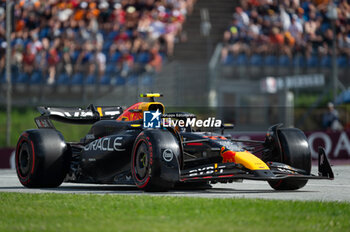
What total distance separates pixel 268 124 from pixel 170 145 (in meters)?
13.3

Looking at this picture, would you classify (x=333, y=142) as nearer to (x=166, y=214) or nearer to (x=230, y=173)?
(x=230, y=173)

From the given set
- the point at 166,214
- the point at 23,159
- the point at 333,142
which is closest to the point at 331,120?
the point at 333,142

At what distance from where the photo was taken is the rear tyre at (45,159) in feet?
36.0

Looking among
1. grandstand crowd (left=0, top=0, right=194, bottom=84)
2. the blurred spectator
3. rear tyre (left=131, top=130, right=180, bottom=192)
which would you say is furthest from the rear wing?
grandstand crowd (left=0, top=0, right=194, bottom=84)

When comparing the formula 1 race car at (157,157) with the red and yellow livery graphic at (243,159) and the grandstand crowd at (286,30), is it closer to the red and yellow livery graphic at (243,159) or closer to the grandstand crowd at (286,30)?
the red and yellow livery graphic at (243,159)

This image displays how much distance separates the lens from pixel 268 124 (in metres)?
22.6

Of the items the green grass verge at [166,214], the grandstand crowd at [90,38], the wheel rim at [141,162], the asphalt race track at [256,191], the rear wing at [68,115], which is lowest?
the asphalt race track at [256,191]

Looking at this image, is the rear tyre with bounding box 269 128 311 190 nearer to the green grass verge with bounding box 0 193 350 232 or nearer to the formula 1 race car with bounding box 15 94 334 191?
the formula 1 race car with bounding box 15 94 334 191

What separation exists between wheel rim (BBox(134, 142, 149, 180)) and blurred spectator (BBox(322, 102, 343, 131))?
1385 centimetres

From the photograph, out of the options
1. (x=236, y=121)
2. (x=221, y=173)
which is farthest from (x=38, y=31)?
(x=221, y=173)

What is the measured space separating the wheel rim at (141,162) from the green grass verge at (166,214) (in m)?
1.01

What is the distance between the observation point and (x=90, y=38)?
27.2m

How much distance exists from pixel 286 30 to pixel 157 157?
20.5 meters

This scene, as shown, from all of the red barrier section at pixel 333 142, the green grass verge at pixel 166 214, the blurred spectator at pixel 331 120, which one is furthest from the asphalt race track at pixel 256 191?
the blurred spectator at pixel 331 120
